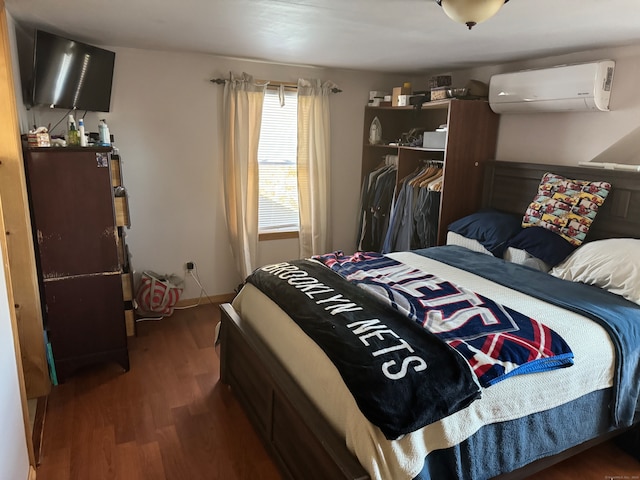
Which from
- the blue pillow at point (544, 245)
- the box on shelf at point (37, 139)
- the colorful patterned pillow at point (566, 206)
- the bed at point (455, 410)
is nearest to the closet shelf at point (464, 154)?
the colorful patterned pillow at point (566, 206)

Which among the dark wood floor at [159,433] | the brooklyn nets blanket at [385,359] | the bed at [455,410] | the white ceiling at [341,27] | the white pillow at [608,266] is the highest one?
the white ceiling at [341,27]

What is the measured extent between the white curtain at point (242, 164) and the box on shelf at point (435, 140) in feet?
4.73

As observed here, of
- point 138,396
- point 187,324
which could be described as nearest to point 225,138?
point 187,324

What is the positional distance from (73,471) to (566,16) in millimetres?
3208

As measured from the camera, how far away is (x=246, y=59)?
3.84 meters

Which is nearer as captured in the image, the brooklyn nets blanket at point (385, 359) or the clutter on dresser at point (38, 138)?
the brooklyn nets blanket at point (385, 359)

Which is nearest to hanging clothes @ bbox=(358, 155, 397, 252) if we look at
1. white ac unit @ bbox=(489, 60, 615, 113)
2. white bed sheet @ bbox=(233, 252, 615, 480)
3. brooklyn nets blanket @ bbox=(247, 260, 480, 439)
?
white ac unit @ bbox=(489, 60, 615, 113)

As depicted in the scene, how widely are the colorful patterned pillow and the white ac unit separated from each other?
1.58ft

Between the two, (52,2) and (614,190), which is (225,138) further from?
(614,190)

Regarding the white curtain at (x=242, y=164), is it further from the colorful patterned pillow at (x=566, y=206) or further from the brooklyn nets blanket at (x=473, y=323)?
the colorful patterned pillow at (x=566, y=206)

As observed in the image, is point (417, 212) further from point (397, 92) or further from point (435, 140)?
point (397, 92)

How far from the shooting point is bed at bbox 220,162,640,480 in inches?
61.7

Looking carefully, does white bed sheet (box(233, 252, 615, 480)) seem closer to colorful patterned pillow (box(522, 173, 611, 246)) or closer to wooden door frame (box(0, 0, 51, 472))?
colorful patterned pillow (box(522, 173, 611, 246))

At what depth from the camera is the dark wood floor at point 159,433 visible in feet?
6.90
